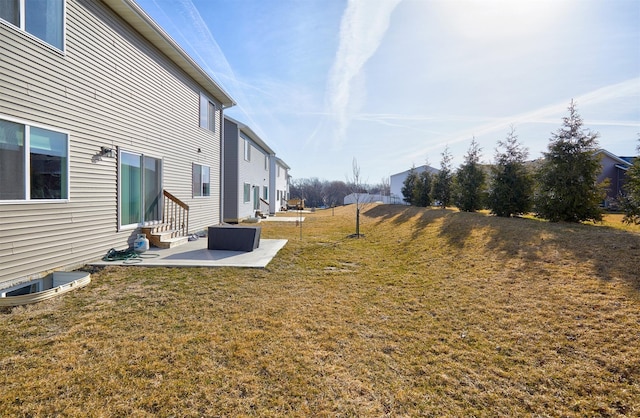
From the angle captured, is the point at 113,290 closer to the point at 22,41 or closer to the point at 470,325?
the point at 22,41

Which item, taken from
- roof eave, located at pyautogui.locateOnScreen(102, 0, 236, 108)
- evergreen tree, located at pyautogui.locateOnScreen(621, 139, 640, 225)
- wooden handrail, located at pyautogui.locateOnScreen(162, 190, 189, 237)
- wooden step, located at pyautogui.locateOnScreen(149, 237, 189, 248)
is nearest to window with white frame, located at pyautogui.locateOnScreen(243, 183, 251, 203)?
roof eave, located at pyautogui.locateOnScreen(102, 0, 236, 108)

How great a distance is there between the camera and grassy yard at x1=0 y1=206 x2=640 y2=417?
2396 mm

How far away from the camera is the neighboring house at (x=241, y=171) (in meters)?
16.1

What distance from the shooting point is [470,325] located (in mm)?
3826

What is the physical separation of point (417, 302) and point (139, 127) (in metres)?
7.97

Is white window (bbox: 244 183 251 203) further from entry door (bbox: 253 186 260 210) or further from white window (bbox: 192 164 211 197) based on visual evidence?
white window (bbox: 192 164 211 197)

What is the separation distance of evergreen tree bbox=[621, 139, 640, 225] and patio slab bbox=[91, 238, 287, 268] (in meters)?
9.99

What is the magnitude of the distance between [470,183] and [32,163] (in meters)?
15.4

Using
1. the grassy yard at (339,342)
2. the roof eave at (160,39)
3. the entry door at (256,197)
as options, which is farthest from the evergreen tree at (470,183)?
the entry door at (256,197)

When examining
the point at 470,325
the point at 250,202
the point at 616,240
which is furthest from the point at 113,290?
the point at 250,202

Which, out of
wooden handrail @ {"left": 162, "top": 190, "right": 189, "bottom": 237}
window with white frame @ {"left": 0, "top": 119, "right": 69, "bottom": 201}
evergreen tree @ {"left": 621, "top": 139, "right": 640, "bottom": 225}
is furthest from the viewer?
wooden handrail @ {"left": 162, "top": 190, "right": 189, "bottom": 237}

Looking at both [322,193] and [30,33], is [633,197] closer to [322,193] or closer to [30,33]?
[30,33]

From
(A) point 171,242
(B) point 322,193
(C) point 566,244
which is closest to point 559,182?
(C) point 566,244

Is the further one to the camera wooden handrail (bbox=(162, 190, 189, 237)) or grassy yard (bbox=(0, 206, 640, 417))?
wooden handrail (bbox=(162, 190, 189, 237))
